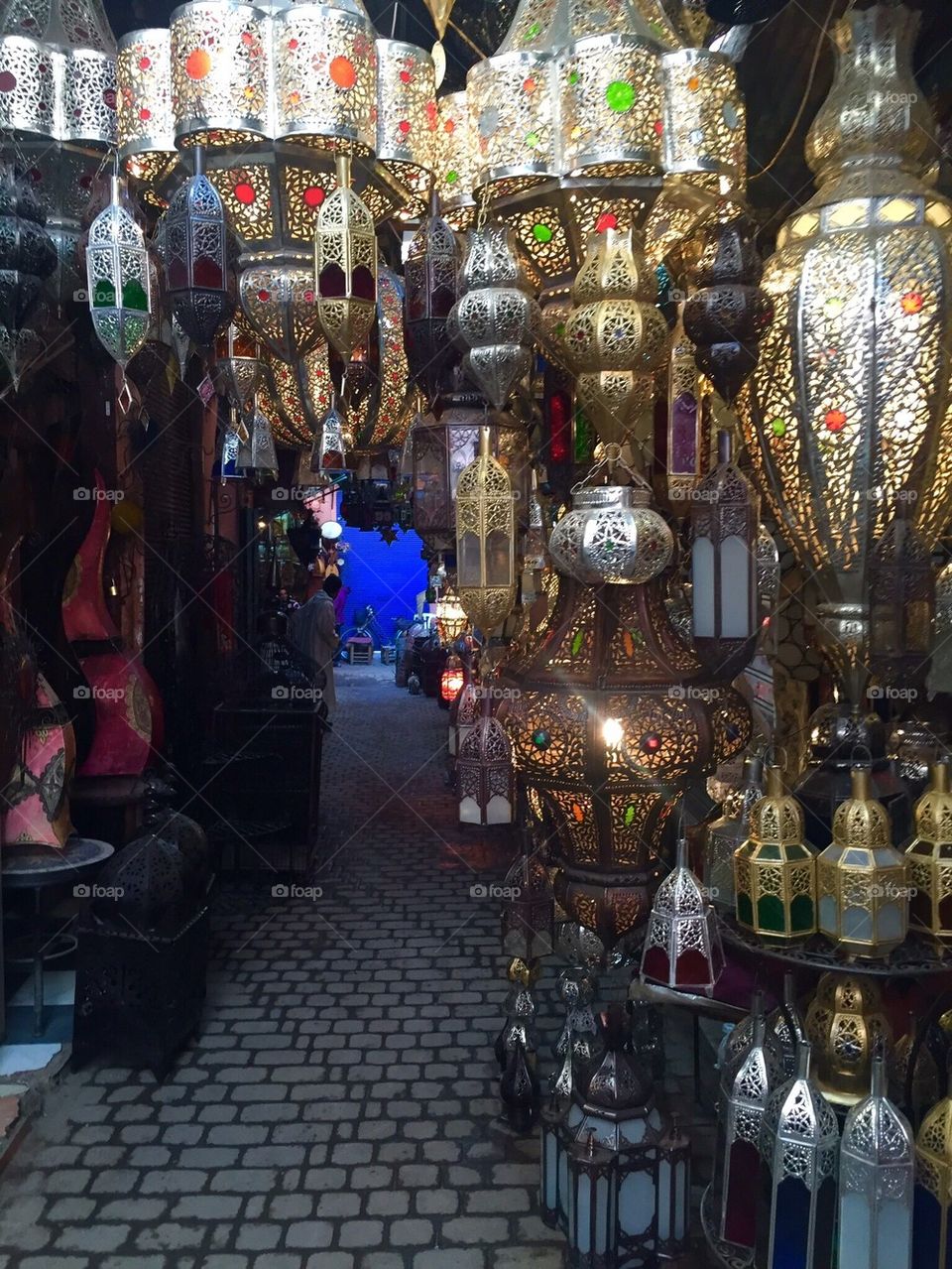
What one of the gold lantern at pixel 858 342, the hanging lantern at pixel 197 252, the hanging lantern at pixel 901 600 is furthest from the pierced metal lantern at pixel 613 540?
the hanging lantern at pixel 197 252

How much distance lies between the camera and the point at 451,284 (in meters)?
2.36

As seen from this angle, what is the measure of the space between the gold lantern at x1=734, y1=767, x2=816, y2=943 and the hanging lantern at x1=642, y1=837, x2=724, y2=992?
107 mm

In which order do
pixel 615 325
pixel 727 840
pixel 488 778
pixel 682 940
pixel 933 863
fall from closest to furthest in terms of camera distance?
1. pixel 615 325
2. pixel 933 863
3. pixel 682 940
4. pixel 727 840
5. pixel 488 778

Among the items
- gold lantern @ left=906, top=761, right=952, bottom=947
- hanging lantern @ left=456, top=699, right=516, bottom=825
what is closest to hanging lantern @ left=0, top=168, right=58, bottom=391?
hanging lantern @ left=456, top=699, right=516, bottom=825

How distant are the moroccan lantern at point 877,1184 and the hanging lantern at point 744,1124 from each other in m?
0.24

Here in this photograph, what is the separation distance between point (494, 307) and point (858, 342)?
2.79 feet

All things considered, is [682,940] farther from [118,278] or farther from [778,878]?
[118,278]

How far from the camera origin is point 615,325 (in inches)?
81.9

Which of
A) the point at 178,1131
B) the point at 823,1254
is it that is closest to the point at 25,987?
the point at 178,1131

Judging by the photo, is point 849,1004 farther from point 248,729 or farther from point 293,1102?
point 248,729

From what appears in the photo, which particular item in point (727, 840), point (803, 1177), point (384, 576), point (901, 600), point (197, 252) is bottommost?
point (803, 1177)

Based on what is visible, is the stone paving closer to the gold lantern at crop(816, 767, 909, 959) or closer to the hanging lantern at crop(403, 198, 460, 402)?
the gold lantern at crop(816, 767, 909, 959)

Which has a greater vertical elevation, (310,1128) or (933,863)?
(933,863)

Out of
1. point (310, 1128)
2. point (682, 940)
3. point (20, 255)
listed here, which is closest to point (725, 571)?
point (682, 940)
